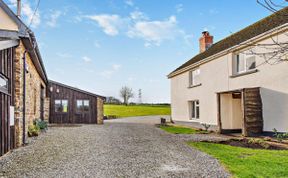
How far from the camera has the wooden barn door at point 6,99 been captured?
701 centimetres

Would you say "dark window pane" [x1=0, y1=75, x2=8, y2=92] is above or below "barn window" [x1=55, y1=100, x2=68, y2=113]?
above

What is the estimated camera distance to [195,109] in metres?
19.1

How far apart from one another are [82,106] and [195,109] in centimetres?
1017

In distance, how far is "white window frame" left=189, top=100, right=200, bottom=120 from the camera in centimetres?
1873

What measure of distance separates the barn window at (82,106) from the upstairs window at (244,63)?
1388 cm

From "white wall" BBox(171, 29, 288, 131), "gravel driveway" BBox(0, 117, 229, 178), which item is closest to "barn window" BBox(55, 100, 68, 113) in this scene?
"white wall" BBox(171, 29, 288, 131)

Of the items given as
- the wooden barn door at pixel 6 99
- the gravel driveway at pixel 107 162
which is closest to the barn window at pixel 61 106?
the gravel driveway at pixel 107 162

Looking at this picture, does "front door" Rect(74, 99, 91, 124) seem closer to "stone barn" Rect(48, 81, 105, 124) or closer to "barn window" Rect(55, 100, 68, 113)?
"stone barn" Rect(48, 81, 105, 124)

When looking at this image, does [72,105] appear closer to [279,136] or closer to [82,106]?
[82,106]

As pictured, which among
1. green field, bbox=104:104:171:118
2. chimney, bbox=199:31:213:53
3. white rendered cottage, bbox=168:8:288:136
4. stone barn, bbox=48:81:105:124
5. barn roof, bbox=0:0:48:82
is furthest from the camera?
green field, bbox=104:104:171:118

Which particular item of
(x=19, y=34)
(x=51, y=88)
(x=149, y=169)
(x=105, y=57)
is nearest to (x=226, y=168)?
(x=149, y=169)

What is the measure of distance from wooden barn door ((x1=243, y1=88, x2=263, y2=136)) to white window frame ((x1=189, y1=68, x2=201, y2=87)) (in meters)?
6.32

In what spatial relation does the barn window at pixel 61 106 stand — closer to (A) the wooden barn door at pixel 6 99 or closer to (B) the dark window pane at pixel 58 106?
(B) the dark window pane at pixel 58 106

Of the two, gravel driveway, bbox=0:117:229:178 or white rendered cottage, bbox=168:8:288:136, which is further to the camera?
white rendered cottage, bbox=168:8:288:136
